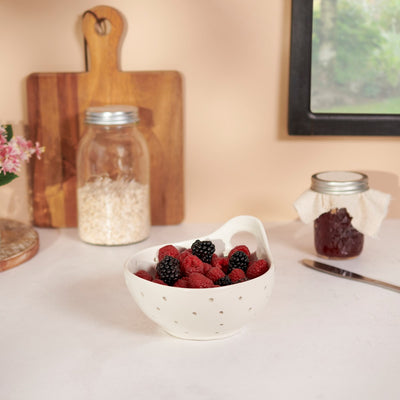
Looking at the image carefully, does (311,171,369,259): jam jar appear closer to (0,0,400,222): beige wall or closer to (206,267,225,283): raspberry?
(0,0,400,222): beige wall

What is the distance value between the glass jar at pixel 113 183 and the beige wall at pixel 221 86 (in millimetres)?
157

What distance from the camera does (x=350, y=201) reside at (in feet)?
3.85

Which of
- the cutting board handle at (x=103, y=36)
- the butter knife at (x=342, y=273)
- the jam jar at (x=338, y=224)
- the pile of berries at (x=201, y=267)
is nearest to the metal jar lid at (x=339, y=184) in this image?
the jam jar at (x=338, y=224)

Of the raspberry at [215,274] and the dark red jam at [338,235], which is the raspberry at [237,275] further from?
the dark red jam at [338,235]

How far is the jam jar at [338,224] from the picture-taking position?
3.87ft

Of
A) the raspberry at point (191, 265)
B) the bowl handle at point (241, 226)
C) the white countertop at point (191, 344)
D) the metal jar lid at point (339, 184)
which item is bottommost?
the white countertop at point (191, 344)

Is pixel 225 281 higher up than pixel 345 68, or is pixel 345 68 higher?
pixel 345 68

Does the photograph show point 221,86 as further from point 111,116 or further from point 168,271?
point 168,271

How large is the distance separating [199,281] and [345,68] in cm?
69

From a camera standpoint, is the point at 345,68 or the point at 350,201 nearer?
the point at 350,201

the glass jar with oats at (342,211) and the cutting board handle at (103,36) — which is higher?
the cutting board handle at (103,36)

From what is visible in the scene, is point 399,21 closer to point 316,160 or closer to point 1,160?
point 316,160

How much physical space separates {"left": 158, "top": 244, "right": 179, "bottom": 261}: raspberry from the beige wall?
486 millimetres

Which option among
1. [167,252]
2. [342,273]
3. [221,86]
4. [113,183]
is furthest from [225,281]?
[221,86]
